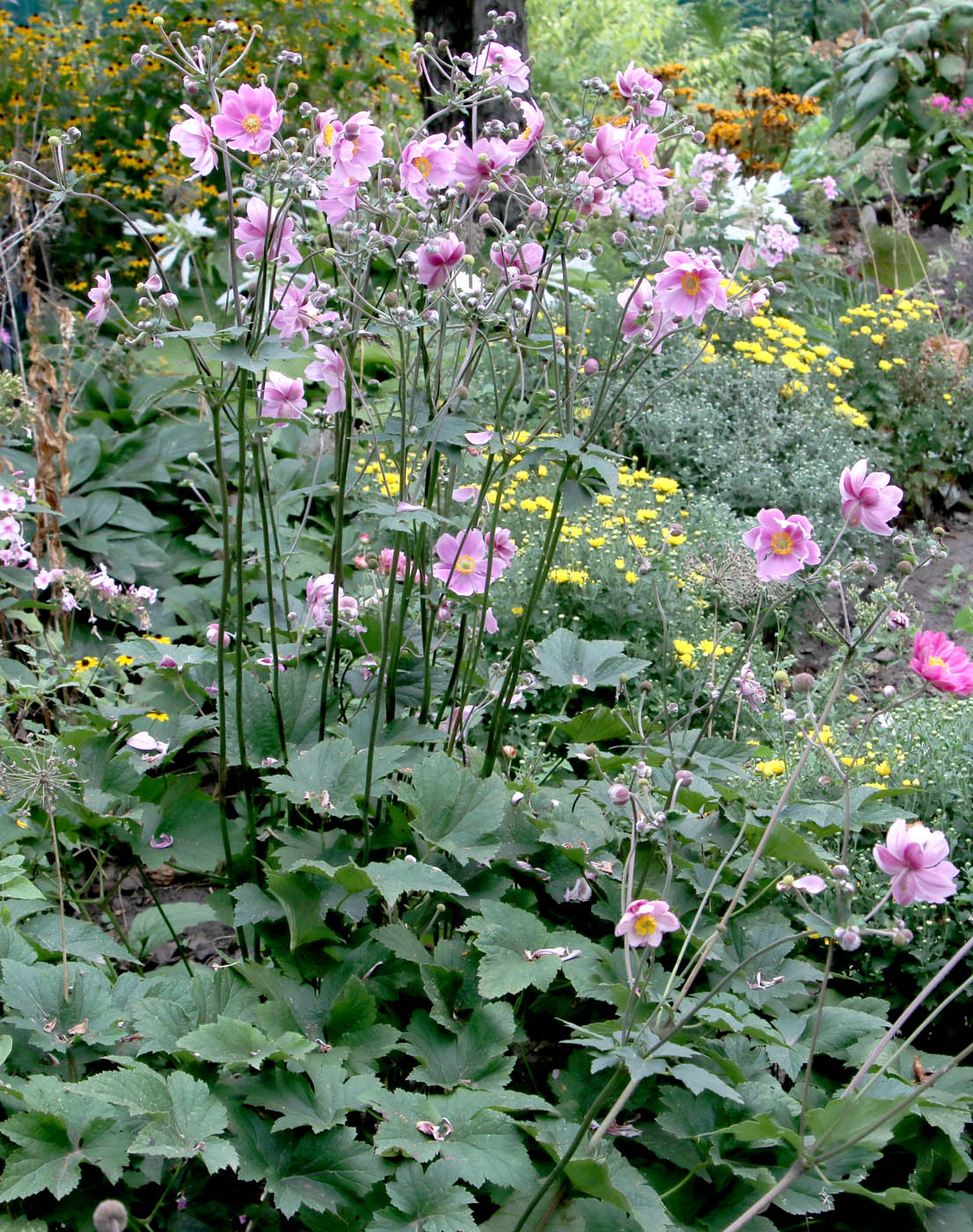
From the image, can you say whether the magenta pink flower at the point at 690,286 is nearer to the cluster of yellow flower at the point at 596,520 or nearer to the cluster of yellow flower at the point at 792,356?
the cluster of yellow flower at the point at 596,520

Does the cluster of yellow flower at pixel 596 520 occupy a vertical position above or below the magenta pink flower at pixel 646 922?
below

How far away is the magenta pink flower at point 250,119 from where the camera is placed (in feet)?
4.78

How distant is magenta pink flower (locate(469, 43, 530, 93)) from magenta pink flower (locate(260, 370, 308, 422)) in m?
0.53

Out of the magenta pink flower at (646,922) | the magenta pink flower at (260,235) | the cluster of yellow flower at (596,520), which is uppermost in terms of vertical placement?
the magenta pink flower at (260,235)

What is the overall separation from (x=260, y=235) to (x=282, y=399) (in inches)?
9.7

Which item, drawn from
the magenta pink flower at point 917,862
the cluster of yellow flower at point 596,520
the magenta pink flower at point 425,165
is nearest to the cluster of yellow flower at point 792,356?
the cluster of yellow flower at point 596,520

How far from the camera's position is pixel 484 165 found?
5.43 ft

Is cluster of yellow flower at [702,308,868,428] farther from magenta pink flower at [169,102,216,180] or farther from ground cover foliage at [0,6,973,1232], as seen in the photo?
magenta pink flower at [169,102,216,180]

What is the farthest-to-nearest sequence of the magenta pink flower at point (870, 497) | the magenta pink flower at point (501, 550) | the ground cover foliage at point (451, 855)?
the magenta pink flower at point (501, 550)
the magenta pink flower at point (870, 497)
the ground cover foliage at point (451, 855)

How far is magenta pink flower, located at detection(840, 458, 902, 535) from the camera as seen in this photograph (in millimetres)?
1396

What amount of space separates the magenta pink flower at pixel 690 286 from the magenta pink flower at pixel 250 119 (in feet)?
1.82

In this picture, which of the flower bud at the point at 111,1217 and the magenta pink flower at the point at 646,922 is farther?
the magenta pink flower at the point at 646,922

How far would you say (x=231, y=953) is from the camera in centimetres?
221

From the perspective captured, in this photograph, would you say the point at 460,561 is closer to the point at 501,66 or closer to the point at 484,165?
the point at 484,165
